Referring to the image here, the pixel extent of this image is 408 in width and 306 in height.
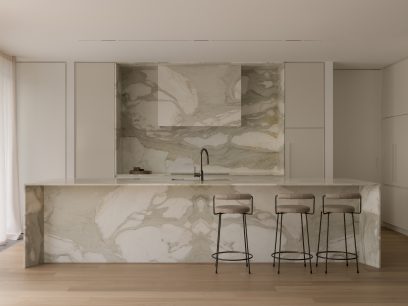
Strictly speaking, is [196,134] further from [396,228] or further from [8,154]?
[396,228]

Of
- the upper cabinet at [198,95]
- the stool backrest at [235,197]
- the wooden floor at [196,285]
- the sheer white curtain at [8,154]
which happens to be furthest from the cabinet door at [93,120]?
the stool backrest at [235,197]

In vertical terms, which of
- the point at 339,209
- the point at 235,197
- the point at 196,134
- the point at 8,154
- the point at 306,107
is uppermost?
the point at 306,107

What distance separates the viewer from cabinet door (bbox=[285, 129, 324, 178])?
7.70 metres

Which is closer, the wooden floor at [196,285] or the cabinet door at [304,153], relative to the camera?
the wooden floor at [196,285]

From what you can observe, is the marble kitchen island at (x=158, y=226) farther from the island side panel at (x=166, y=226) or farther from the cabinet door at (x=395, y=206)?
the cabinet door at (x=395, y=206)

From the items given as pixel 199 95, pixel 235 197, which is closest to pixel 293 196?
pixel 235 197

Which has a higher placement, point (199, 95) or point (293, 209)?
point (199, 95)

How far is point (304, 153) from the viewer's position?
772 cm

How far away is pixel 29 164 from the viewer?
25.2 feet

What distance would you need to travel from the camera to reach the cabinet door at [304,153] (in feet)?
25.3

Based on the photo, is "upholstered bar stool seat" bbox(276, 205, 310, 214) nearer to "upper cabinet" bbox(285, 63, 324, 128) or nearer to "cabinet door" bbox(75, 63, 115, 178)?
"upper cabinet" bbox(285, 63, 324, 128)

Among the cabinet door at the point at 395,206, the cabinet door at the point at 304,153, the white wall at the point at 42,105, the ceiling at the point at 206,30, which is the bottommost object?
the cabinet door at the point at 395,206

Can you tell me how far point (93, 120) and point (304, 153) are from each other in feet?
10.2

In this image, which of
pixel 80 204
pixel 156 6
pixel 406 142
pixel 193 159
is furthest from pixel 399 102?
pixel 80 204
